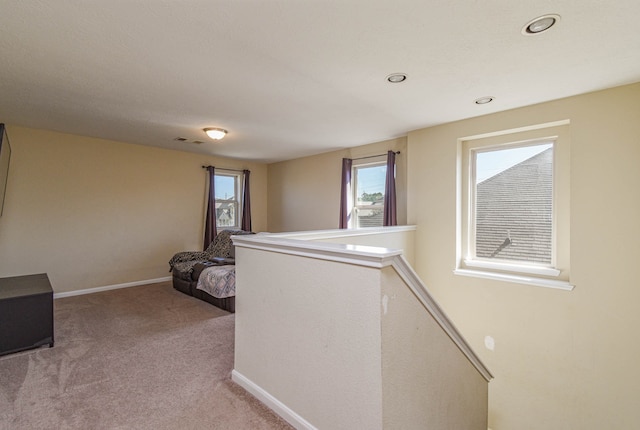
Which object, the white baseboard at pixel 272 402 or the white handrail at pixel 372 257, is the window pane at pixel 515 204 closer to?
the white handrail at pixel 372 257

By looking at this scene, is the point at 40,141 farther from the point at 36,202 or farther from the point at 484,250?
the point at 484,250

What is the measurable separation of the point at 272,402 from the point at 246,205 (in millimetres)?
4997

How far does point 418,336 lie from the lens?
1.51 meters

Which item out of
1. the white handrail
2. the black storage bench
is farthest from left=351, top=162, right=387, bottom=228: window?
the black storage bench

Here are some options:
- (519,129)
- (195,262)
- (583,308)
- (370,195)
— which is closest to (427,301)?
(583,308)

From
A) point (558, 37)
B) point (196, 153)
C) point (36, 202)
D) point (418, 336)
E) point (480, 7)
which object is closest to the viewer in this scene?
point (418, 336)

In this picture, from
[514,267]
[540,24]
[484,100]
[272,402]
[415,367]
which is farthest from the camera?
[514,267]

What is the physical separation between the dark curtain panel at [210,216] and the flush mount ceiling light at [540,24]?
5.31 meters

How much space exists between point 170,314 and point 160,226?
221 centimetres

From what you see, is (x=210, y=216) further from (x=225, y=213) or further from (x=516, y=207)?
(x=516, y=207)

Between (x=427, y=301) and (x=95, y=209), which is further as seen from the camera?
(x=95, y=209)

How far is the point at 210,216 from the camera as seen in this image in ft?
19.1

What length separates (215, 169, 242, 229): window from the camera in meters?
6.27

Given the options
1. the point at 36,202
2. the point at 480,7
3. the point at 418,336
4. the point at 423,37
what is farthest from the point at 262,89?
the point at 36,202
